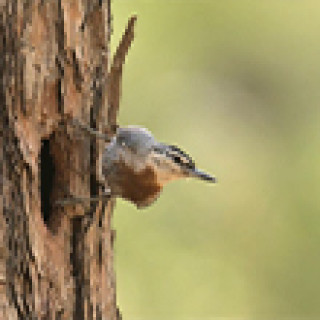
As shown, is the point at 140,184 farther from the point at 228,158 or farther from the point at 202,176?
the point at 228,158

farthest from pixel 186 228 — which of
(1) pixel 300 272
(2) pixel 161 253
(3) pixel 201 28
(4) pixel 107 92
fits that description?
(4) pixel 107 92

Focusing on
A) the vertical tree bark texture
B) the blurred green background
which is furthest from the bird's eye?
the blurred green background

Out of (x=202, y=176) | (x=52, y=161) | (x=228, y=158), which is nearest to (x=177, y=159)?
(x=202, y=176)

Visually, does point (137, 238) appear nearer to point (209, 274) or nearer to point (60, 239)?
point (209, 274)

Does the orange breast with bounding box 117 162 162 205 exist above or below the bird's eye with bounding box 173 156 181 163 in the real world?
below

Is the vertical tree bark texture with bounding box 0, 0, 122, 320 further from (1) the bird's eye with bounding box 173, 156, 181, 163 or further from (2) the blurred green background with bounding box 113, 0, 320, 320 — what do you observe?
(2) the blurred green background with bounding box 113, 0, 320, 320

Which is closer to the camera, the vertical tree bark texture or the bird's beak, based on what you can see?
the vertical tree bark texture

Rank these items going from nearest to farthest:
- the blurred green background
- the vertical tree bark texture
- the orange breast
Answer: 1. the vertical tree bark texture
2. the orange breast
3. the blurred green background
